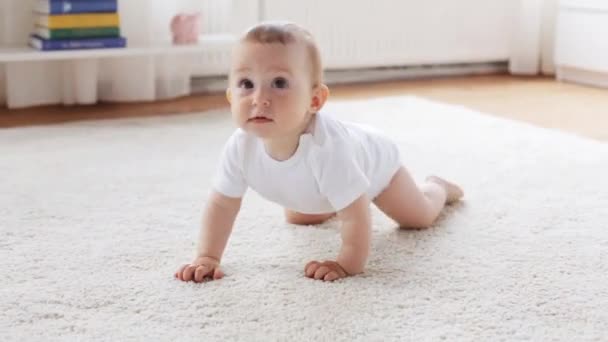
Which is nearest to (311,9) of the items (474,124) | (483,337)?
(474,124)

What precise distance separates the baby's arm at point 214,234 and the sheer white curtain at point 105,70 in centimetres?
145

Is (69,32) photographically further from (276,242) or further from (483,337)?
(483,337)

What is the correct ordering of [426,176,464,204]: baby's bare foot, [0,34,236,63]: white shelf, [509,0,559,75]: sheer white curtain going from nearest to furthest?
[426,176,464,204]: baby's bare foot, [0,34,236,63]: white shelf, [509,0,559,75]: sheer white curtain

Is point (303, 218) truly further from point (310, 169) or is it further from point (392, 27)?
point (392, 27)

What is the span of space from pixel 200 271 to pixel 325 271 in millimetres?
163

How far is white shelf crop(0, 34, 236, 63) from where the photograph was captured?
2191mm

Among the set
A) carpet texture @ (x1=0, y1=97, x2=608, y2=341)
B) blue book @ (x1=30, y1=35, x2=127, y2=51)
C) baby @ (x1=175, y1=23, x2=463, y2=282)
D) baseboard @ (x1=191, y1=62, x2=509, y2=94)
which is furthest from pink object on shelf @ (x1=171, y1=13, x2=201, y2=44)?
baby @ (x1=175, y1=23, x2=463, y2=282)

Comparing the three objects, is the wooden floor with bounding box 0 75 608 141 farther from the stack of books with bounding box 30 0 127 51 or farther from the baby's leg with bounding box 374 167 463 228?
the baby's leg with bounding box 374 167 463 228

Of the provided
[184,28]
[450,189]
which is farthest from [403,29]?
[450,189]

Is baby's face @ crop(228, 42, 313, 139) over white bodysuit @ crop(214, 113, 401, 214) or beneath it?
over

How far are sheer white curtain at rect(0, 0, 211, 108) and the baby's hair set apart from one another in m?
1.50

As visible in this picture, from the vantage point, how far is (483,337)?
2.93ft

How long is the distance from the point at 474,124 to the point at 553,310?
4.20 feet

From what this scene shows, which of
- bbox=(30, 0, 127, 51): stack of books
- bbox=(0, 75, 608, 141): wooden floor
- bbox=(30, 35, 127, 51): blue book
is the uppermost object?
bbox=(30, 0, 127, 51): stack of books
